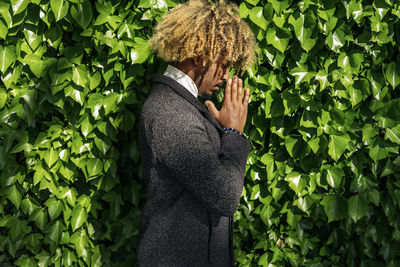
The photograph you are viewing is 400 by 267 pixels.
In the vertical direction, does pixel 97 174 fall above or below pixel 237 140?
below

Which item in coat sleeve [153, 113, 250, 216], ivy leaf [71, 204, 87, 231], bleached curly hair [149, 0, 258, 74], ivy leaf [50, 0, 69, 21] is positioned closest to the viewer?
coat sleeve [153, 113, 250, 216]

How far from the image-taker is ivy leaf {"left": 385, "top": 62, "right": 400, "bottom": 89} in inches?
Result: 82.7

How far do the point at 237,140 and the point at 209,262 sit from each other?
0.50 metres

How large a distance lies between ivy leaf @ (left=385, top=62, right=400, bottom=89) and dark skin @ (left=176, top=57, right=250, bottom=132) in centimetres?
98

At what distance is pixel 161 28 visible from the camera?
5.34 feet

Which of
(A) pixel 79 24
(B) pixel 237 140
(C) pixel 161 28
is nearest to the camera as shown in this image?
(B) pixel 237 140

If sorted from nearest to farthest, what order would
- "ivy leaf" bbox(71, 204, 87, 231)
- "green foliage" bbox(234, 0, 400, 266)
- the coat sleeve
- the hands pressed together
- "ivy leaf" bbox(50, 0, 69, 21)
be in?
the coat sleeve → the hands pressed together → "ivy leaf" bbox(50, 0, 69, 21) → "green foliage" bbox(234, 0, 400, 266) → "ivy leaf" bbox(71, 204, 87, 231)

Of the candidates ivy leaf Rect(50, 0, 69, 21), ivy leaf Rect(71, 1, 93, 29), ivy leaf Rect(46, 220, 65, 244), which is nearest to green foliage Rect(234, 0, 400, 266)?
ivy leaf Rect(71, 1, 93, 29)

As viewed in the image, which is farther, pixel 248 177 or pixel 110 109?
pixel 248 177

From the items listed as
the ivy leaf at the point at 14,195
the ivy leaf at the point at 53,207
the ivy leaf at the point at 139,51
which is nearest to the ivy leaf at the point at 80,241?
the ivy leaf at the point at 53,207

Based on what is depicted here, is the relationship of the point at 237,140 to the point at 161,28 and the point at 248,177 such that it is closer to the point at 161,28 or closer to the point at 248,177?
the point at 161,28

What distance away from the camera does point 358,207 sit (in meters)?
2.15

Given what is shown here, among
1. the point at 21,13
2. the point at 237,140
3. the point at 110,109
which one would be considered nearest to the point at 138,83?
the point at 110,109

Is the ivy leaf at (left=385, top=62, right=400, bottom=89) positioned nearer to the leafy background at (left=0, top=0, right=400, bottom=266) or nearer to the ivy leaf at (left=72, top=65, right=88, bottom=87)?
the leafy background at (left=0, top=0, right=400, bottom=266)
